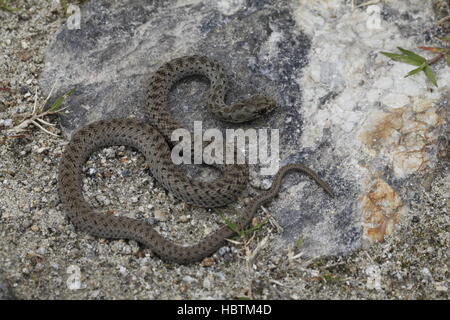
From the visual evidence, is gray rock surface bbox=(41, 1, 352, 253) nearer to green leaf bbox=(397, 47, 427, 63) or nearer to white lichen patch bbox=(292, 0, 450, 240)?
white lichen patch bbox=(292, 0, 450, 240)

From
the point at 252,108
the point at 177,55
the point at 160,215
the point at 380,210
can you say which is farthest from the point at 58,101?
the point at 380,210

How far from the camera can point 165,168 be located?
21.6 feet

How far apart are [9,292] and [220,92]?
11.9ft

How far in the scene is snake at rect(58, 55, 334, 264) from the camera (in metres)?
5.99

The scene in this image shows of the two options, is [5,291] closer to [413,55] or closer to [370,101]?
[370,101]

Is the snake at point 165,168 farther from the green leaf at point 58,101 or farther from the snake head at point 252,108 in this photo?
the green leaf at point 58,101

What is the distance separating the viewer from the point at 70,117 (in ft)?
23.7

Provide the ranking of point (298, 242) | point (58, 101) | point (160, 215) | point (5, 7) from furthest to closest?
point (5, 7) → point (58, 101) → point (160, 215) → point (298, 242)

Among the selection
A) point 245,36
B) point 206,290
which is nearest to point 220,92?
point 245,36

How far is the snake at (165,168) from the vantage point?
236 inches

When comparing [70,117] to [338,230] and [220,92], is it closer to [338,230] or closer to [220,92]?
[220,92]

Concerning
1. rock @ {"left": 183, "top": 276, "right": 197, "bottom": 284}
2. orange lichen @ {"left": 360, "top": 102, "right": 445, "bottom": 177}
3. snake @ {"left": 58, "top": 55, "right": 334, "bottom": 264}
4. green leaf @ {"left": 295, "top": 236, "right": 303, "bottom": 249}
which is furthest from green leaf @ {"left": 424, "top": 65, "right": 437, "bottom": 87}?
rock @ {"left": 183, "top": 276, "right": 197, "bottom": 284}

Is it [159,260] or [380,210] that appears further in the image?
[380,210]

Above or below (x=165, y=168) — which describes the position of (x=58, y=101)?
above
